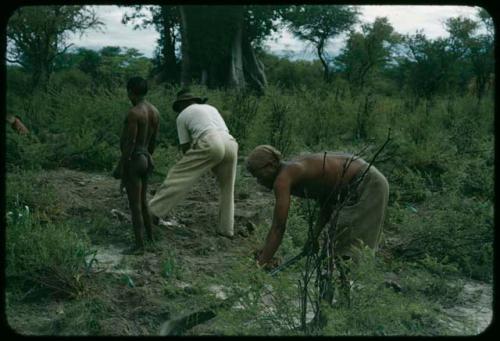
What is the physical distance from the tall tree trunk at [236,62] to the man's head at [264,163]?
17386 millimetres

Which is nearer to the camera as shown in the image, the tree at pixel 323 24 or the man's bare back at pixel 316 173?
the man's bare back at pixel 316 173

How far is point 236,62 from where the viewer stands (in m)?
23.2

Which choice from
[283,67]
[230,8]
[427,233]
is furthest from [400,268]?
[283,67]

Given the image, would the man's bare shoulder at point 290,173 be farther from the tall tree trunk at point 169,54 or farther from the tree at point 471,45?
the tree at point 471,45

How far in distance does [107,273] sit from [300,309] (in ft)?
Result: 6.33

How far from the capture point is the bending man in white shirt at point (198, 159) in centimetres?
675

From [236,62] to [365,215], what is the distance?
18.7 m

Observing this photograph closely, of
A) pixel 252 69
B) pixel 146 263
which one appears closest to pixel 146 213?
pixel 146 263

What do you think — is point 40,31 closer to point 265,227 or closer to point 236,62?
point 236,62

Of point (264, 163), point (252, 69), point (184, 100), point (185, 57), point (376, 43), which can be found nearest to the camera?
point (264, 163)

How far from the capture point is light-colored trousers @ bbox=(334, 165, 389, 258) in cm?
498

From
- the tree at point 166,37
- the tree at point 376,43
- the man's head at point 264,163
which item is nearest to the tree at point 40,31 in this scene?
the tree at point 166,37

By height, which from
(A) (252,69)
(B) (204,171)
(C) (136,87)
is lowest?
(A) (252,69)

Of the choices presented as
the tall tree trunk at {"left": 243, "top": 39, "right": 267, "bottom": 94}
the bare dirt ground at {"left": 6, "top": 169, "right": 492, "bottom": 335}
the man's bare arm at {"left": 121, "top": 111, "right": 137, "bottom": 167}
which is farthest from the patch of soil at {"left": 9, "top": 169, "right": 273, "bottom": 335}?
the tall tree trunk at {"left": 243, "top": 39, "right": 267, "bottom": 94}
